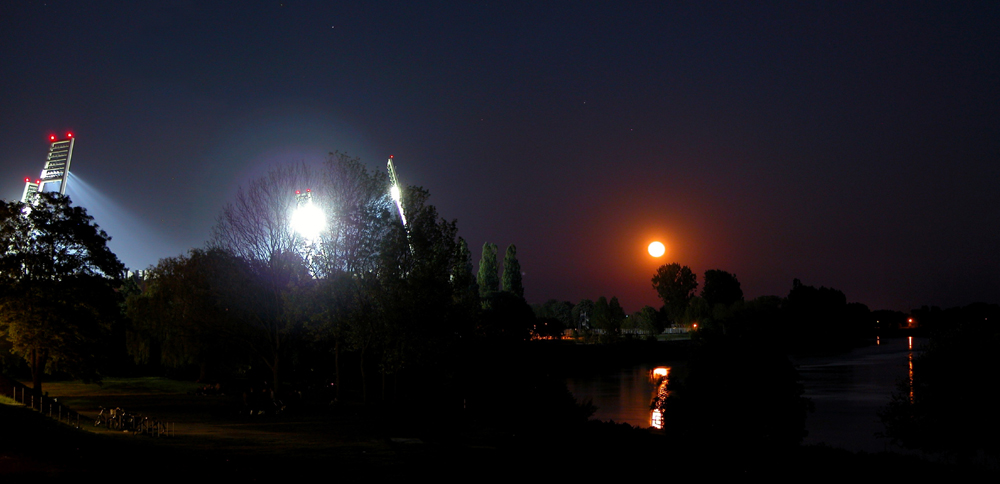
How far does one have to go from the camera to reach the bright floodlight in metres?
35.8

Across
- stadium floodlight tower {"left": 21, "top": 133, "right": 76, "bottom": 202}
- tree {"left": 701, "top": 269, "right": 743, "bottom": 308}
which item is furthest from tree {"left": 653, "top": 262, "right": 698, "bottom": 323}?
stadium floodlight tower {"left": 21, "top": 133, "right": 76, "bottom": 202}

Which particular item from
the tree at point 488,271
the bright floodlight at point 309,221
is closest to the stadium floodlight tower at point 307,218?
the bright floodlight at point 309,221

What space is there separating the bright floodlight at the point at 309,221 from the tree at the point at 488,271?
277 ft

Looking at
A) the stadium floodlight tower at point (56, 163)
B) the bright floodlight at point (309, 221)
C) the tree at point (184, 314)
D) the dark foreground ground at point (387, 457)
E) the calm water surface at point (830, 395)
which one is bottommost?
the calm water surface at point (830, 395)

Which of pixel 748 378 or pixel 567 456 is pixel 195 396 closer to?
pixel 567 456

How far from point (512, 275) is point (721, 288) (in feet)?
259

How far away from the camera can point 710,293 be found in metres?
183

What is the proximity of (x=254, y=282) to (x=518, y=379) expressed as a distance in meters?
14.9

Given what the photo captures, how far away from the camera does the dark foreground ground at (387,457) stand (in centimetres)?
1559

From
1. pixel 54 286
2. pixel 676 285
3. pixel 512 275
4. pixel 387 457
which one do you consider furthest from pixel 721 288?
pixel 387 457

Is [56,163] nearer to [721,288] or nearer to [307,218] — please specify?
[307,218]

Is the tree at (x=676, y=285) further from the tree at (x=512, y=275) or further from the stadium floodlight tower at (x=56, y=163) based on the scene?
the stadium floodlight tower at (x=56, y=163)

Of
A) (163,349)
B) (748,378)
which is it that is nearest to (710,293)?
(163,349)

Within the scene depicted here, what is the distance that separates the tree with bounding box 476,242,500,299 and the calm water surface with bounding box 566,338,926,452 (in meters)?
28.4
